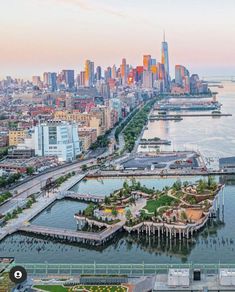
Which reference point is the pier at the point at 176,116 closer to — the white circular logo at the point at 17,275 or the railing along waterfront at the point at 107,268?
the railing along waterfront at the point at 107,268

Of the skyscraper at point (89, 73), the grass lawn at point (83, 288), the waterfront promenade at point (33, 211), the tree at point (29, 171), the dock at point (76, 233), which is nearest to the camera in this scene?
the grass lawn at point (83, 288)

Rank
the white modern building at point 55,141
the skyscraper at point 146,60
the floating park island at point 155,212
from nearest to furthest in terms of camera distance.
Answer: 1. the floating park island at point 155,212
2. the white modern building at point 55,141
3. the skyscraper at point 146,60

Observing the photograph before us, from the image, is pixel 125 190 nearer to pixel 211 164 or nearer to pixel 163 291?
pixel 211 164

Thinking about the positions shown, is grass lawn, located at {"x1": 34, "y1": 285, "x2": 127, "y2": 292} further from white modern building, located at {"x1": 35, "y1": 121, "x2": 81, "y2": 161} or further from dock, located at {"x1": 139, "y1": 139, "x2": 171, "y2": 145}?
dock, located at {"x1": 139, "y1": 139, "x2": 171, "y2": 145}

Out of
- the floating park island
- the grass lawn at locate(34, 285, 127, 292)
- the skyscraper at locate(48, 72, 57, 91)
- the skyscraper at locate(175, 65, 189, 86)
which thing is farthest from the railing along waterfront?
the skyscraper at locate(175, 65, 189, 86)

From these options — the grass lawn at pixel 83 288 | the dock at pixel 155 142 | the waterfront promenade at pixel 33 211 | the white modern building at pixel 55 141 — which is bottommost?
the waterfront promenade at pixel 33 211

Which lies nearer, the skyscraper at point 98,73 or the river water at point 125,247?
the river water at point 125,247

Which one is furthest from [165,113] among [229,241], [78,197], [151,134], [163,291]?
[163,291]

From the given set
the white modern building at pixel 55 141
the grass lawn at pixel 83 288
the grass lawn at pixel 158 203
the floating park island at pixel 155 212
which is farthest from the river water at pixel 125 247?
the white modern building at pixel 55 141
